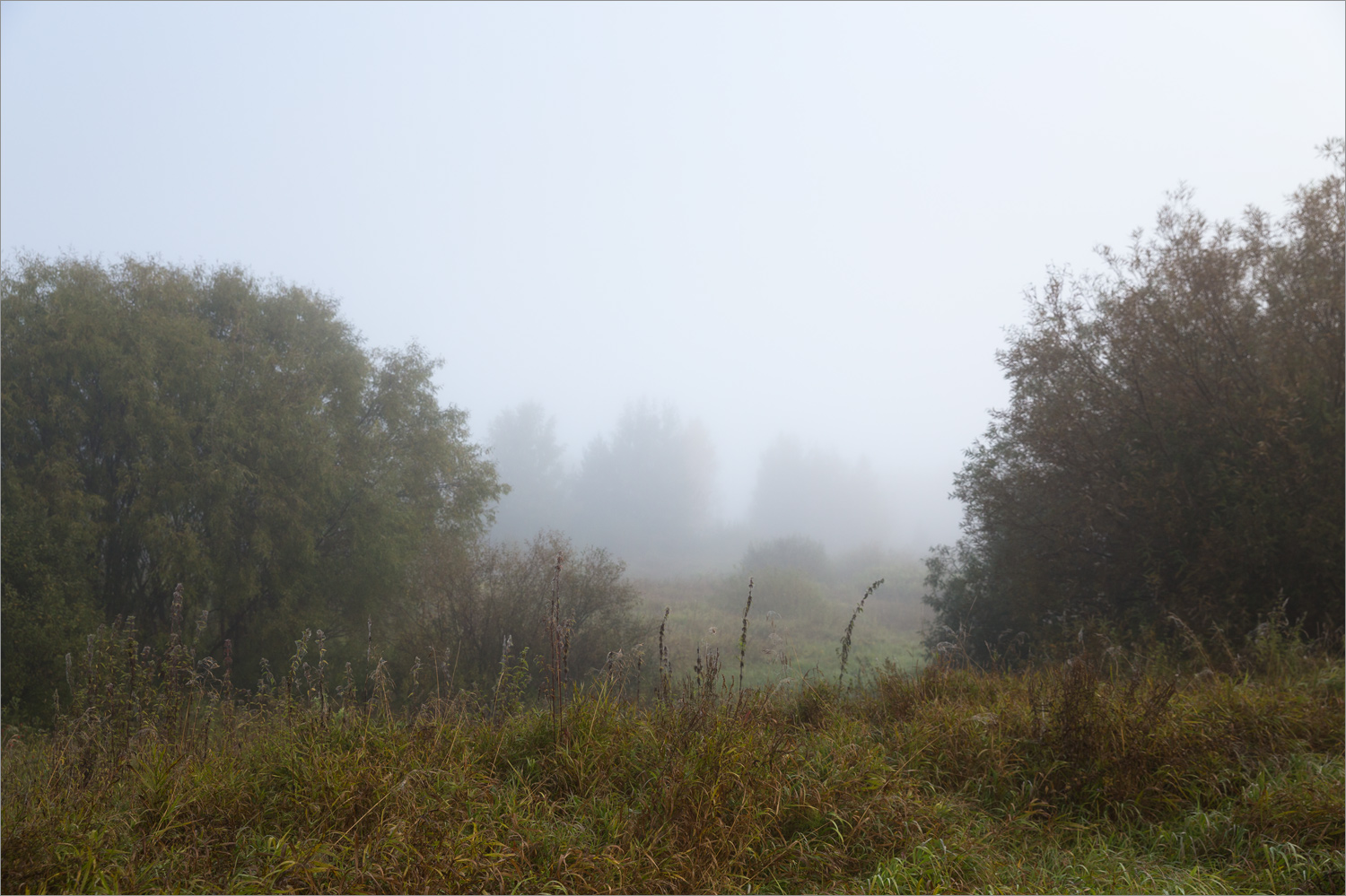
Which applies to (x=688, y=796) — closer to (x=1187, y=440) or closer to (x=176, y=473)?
(x=1187, y=440)

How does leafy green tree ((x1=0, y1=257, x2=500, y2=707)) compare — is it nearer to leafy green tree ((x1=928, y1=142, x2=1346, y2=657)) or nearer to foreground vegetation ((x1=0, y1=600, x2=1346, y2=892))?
foreground vegetation ((x1=0, y1=600, x2=1346, y2=892))

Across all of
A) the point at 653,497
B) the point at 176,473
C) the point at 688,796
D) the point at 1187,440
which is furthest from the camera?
the point at 653,497

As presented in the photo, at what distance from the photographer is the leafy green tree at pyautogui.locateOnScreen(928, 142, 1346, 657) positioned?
24.5 feet

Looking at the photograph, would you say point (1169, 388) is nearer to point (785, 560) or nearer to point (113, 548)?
point (113, 548)

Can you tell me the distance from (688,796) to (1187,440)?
8.54 m

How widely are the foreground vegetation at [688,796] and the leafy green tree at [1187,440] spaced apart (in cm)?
240

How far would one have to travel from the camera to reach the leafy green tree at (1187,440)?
747 centimetres

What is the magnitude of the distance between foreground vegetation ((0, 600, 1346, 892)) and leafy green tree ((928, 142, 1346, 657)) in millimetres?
2401

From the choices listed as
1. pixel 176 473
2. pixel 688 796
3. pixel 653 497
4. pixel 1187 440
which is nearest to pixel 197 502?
pixel 176 473

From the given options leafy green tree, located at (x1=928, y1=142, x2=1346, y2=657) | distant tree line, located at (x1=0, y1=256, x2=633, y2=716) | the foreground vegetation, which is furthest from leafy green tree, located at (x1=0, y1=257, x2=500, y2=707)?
leafy green tree, located at (x1=928, y1=142, x2=1346, y2=657)

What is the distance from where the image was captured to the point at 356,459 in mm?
15078

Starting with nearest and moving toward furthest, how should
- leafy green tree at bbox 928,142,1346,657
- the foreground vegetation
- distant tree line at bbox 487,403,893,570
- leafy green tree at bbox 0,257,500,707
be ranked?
the foreground vegetation → leafy green tree at bbox 928,142,1346,657 → leafy green tree at bbox 0,257,500,707 → distant tree line at bbox 487,403,893,570

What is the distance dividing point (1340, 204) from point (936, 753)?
9257mm

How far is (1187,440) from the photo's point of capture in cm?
836
